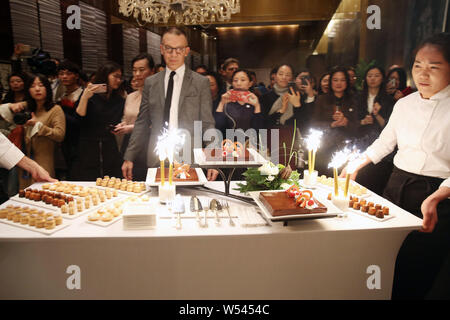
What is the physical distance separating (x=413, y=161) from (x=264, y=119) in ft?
5.73

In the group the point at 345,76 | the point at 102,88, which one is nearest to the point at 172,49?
the point at 102,88

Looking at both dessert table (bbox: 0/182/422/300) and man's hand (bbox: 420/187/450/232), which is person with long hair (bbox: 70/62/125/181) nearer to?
dessert table (bbox: 0/182/422/300)

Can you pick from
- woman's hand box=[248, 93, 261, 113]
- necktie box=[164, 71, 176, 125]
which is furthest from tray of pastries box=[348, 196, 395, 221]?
necktie box=[164, 71, 176, 125]

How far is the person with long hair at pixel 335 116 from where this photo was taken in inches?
139

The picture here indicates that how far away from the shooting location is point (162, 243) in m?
1.78

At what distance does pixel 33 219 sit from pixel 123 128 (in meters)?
2.18

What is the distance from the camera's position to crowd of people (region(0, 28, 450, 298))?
10.5ft

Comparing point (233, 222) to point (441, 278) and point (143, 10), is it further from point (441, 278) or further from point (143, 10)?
point (143, 10)

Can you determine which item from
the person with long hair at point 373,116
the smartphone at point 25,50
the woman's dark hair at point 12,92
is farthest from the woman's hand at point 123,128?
the person with long hair at point 373,116

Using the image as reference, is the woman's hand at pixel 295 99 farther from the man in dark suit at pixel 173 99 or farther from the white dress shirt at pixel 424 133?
the white dress shirt at pixel 424 133

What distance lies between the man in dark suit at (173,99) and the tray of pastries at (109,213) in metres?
1.19

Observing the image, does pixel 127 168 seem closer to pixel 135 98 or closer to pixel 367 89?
pixel 135 98

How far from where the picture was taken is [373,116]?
352cm
